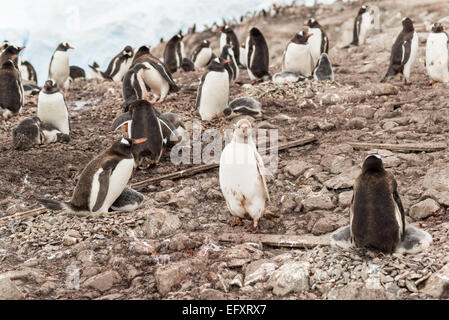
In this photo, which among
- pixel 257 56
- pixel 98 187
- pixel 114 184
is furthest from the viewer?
pixel 257 56

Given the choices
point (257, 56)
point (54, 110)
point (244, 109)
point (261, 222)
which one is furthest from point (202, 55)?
point (261, 222)

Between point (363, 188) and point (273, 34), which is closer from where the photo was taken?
point (363, 188)

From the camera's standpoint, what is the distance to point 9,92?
9.38m

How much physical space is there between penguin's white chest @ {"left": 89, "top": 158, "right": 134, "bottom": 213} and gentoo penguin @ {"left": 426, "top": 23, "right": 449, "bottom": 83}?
21.0 ft

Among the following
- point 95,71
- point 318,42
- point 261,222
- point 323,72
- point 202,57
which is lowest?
point 261,222

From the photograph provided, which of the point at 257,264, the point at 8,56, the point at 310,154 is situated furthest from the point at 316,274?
the point at 8,56

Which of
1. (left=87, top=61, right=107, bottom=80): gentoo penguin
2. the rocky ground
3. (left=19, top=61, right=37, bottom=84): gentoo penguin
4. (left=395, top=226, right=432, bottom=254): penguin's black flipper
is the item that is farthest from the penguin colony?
(left=19, top=61, right=37, bottom=84): gentoo penguin

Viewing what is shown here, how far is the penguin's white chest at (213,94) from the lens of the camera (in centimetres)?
837

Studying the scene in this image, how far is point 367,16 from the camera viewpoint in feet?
51.9

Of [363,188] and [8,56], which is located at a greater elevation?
[8,56]

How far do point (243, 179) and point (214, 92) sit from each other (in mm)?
3793

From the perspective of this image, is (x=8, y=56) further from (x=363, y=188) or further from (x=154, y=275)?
A: (x=363, y=188)

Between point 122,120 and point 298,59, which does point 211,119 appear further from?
point 298,59
